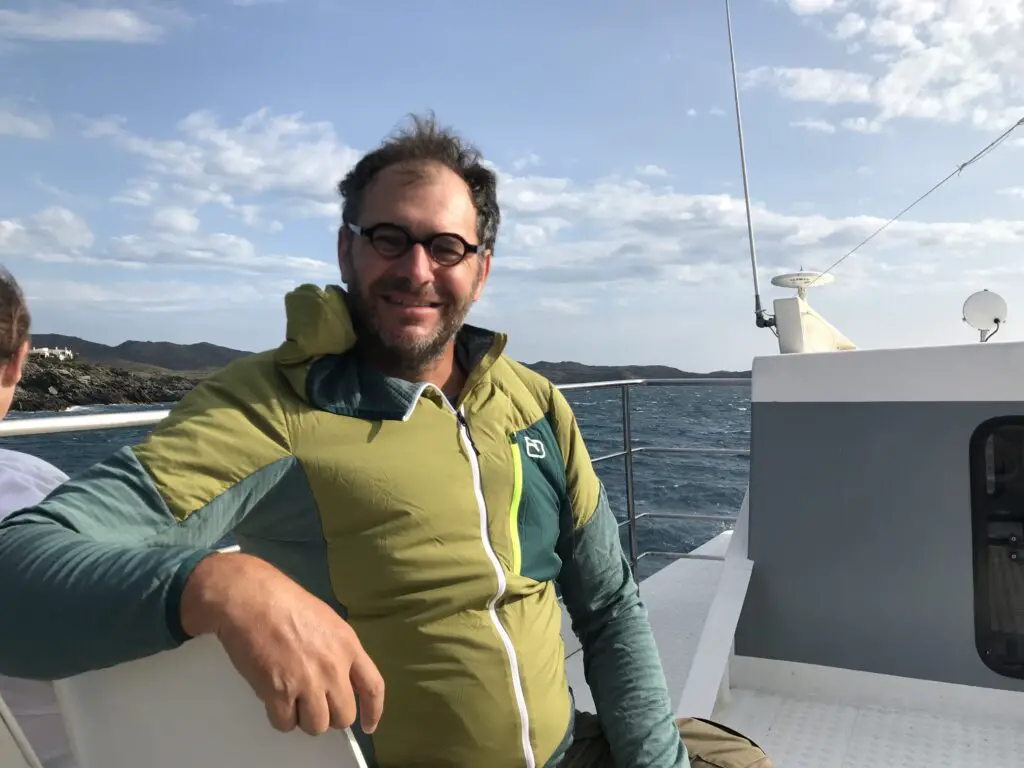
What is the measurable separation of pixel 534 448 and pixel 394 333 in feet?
1.14

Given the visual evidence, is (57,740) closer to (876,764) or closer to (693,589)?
(876,764)

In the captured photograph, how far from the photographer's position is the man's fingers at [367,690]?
0.85m

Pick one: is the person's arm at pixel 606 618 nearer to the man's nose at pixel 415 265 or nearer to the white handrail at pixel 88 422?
the man's nose at pixel 415 265

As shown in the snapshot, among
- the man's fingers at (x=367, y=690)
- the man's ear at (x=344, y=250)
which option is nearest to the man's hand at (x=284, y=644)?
the man's fingers at (x=367, y=690)

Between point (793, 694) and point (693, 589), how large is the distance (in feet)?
3.91

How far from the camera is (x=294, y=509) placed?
1330 mm

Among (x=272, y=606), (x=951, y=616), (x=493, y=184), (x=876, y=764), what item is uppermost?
(x=493, y=184)

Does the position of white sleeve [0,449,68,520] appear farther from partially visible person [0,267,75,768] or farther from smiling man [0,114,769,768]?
smiling man [0,114,769,768]

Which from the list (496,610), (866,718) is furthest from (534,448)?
(866,718)

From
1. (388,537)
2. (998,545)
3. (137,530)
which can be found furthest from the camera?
(998,545)

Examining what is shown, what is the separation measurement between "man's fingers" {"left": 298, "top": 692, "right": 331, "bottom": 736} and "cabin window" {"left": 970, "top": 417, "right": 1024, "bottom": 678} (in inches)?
103

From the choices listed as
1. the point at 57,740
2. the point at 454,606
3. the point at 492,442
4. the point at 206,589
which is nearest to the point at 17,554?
the point at 206,589

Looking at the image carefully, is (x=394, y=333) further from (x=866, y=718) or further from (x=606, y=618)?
(x=866, y=718)

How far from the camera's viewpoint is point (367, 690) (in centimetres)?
85
